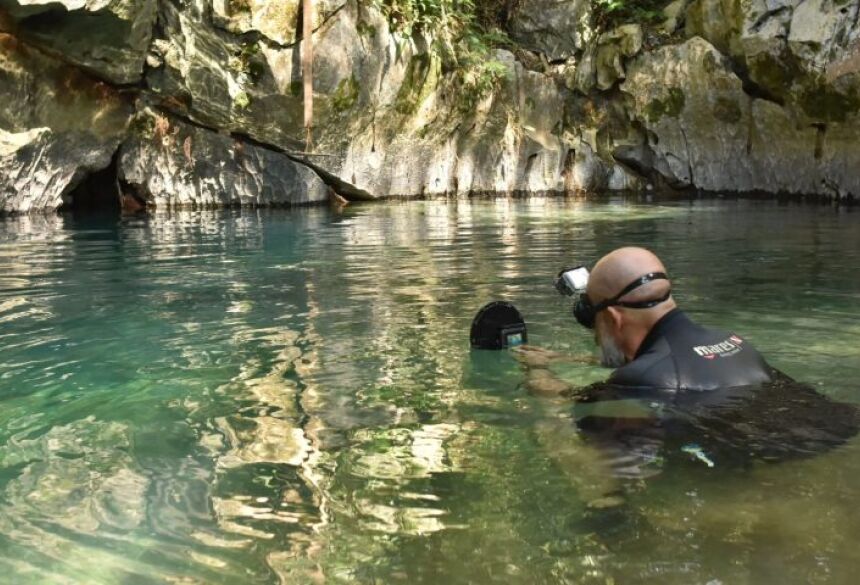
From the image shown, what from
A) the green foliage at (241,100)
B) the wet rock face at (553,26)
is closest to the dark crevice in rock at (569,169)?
the wet rock face at (553,26)

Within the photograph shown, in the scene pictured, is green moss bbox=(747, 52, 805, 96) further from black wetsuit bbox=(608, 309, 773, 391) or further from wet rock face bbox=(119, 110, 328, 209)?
black wetsuit bbox=(608, 309, 773, 391)

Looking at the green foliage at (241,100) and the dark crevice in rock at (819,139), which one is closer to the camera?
the dark crevice in rock at (819,139)

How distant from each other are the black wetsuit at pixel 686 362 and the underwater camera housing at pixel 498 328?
160cm

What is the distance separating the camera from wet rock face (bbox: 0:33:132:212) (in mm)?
17688

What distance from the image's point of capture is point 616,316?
380cm

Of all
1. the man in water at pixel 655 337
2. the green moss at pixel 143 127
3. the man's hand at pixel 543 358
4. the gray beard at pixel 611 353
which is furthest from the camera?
the green moss at pixel 143 127

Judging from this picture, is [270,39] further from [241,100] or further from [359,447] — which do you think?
[359,447]

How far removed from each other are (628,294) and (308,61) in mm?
18080

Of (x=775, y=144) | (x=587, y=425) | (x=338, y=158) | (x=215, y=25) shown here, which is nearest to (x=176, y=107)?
(x=215, y=25)

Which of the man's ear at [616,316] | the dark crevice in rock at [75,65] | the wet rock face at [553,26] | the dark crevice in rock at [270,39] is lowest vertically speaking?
the man's ear at [616,316]

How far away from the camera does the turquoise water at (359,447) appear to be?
8.77 feet

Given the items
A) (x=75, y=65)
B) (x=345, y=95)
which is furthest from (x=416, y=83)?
(x=75, y=65)

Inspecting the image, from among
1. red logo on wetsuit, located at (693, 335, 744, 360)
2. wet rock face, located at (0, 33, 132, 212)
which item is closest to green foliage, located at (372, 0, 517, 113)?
wet rock face, located at (0, 33, 132, 212)

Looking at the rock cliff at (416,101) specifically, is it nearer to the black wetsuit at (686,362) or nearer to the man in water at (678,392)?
the man in water at (678,392)
